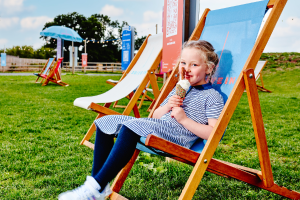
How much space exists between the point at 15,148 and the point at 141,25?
46.0 m

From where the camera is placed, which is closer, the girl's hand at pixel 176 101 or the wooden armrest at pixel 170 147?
the wooden armrest at pixel 170 147

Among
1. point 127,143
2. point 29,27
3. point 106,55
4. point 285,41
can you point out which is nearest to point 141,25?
point 106,55

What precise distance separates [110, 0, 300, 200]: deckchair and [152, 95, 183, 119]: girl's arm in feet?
0.35

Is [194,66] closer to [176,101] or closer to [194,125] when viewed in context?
[176,101]

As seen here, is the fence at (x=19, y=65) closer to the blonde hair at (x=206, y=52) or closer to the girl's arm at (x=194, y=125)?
the blonde hair at (x=206, y=52)

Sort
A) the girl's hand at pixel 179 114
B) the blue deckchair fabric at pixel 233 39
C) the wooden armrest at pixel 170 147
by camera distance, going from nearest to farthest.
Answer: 1. the wooden armrest at pixel 170 147
2. the girl's hand at pixel 179 114
3. the blue deckchair fabric at pixel 233 39

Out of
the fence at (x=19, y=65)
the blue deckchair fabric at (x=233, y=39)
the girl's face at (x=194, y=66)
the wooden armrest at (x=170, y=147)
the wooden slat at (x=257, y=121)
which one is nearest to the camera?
the wooden armrest at (x=170, y=147)

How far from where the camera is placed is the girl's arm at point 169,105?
166 centimetres

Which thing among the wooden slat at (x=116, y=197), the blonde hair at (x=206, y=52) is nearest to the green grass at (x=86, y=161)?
the wooden slat at (x=116, y=197)

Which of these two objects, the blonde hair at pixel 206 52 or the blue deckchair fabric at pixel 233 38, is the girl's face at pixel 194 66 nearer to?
the blonde hair at pixel 206 52

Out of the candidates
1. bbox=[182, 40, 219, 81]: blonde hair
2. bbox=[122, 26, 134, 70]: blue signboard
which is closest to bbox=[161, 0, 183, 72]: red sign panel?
bbox=[182, 40, 219, 81]: blonde hair

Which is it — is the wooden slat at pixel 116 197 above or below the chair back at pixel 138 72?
below

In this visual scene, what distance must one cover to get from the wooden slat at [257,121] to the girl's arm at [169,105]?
1.34 ft

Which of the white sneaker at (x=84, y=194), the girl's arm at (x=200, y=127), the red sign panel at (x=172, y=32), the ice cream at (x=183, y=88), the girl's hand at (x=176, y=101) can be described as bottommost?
the white sneaker at (x=84, y=194)
